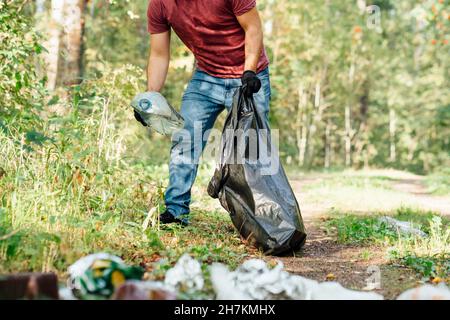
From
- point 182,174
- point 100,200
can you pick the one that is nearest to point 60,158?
point 100,200

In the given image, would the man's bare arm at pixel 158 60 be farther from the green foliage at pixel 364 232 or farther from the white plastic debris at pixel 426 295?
the white plastic debris at pixel 426 295

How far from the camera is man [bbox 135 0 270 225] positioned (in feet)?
13.8

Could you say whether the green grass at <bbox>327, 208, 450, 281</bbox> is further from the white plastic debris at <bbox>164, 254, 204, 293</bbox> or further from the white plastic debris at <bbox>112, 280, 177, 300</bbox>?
the white plastic debris at <bbox>112, 280, 177, 300</bbox>

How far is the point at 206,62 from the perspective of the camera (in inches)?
174

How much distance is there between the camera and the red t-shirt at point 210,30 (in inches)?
167

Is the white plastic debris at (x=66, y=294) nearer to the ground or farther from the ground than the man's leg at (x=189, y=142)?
nearer to the ground

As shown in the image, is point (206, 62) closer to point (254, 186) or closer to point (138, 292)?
point (254, 186)

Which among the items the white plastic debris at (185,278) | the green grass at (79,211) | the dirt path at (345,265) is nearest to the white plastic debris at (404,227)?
the dirt path at (345,265)

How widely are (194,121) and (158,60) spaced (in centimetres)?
60

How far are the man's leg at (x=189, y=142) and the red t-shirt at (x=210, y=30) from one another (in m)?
0.16

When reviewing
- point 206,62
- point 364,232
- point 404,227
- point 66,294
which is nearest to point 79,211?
point 66,294

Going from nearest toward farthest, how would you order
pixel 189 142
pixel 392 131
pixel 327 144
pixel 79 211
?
pixel 79 211
pixel 189 142
pixel 327 144
pixel 392 131
